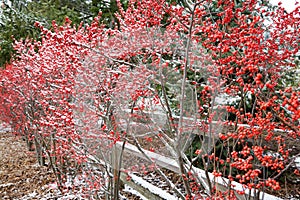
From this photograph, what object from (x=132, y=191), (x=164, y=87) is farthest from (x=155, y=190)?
(x=164, y=87)

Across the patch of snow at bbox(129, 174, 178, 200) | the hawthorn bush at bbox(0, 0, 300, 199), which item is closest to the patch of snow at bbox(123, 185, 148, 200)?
the patch of snow at bbox(129, 174, 178, 200)

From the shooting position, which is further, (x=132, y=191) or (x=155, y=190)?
(x=132, y=191)

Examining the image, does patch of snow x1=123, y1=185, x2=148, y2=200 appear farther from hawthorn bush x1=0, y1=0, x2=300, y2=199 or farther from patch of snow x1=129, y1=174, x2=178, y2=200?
hawthorn bush x1=0, y1=0, x2=300, y2=199

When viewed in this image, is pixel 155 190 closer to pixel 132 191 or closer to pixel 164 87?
pixel 132 191

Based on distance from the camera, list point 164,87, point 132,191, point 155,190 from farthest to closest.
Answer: point 132,191 < point 155,190 < point 164,87

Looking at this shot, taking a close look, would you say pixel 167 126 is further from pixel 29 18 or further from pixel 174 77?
pixel 29 18

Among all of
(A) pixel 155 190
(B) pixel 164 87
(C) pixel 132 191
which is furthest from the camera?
(C) pixel 132 191

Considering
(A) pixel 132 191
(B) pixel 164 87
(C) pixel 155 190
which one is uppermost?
(B) pixel 164 87

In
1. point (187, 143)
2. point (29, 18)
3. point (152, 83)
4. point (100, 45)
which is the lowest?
point (187, 143)

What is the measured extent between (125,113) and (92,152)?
76 cm

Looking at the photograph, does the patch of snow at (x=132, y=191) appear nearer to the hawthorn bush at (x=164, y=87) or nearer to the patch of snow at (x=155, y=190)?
the patch of snow at (x=155, y=190)

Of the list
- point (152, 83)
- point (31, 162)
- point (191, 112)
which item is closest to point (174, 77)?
point (152, 83)

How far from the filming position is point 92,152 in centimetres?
312

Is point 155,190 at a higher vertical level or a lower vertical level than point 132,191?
higher
